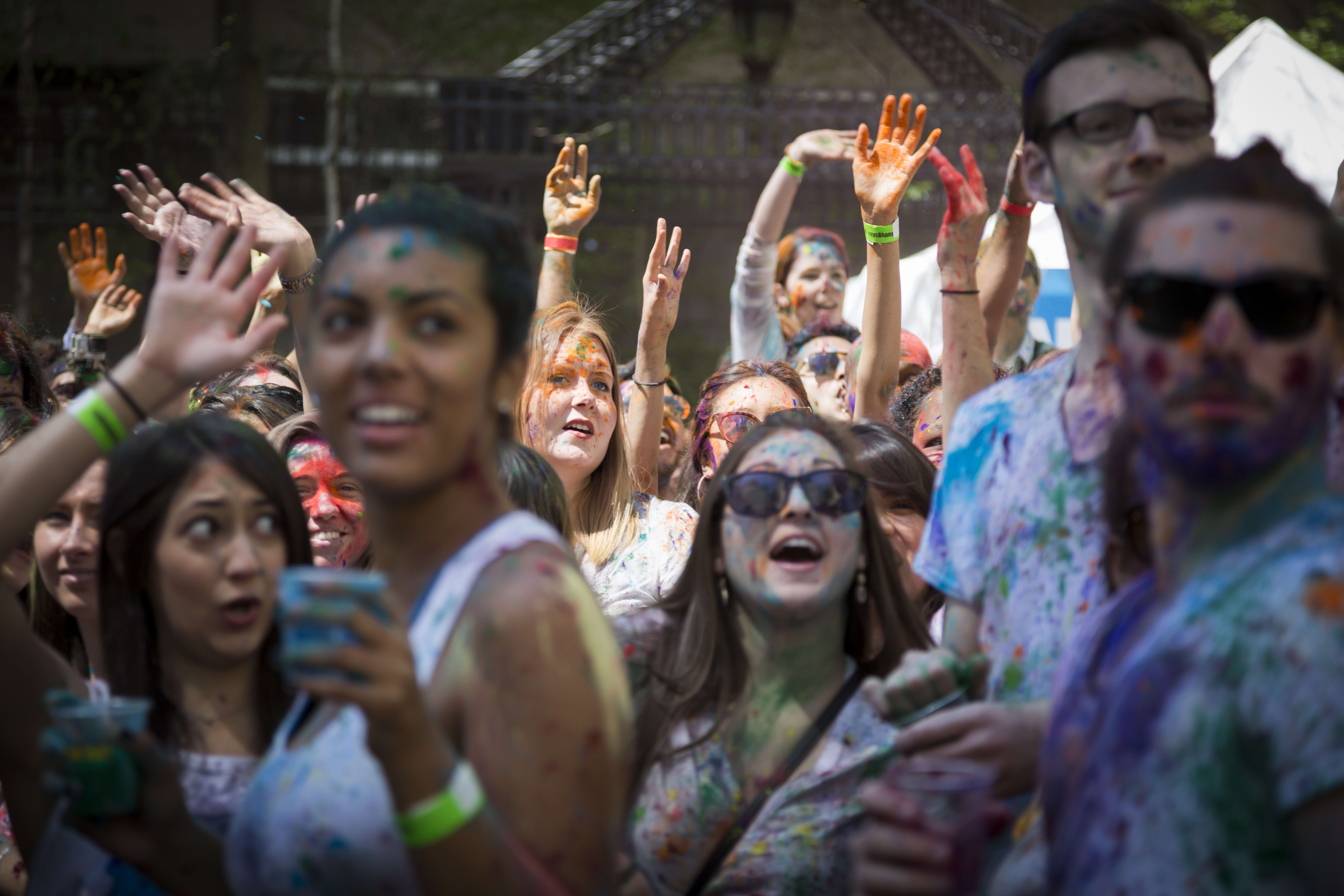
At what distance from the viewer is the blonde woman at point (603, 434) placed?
3.95 metres

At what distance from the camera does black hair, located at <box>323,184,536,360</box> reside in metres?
1.67

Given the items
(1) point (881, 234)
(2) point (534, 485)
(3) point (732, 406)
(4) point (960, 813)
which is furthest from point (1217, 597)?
(3) point (732, 406)

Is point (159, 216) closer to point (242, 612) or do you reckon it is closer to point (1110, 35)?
point (242, 612)

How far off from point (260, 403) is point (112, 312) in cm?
177

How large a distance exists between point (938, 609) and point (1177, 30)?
1.60m

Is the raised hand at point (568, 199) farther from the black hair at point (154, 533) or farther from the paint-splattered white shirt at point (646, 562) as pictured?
the black hair at point (154, 533)

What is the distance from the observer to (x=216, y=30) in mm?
13227

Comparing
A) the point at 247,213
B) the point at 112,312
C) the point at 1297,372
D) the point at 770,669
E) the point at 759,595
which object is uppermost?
the point at 247,213

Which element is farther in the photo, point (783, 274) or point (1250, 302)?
point (783, 274)

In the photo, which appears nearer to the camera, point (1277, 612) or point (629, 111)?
point (1277, 612)

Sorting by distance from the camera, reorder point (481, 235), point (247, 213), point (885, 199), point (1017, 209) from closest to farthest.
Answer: point (481, 235) → point (1017, 209) → point (247, 213) → point (885, 199)

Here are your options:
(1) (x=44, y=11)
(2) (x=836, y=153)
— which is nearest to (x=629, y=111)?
(1) (x=44, y=11)

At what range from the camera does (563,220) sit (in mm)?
4754

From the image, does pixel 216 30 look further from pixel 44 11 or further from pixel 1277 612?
pixel 1277 612
